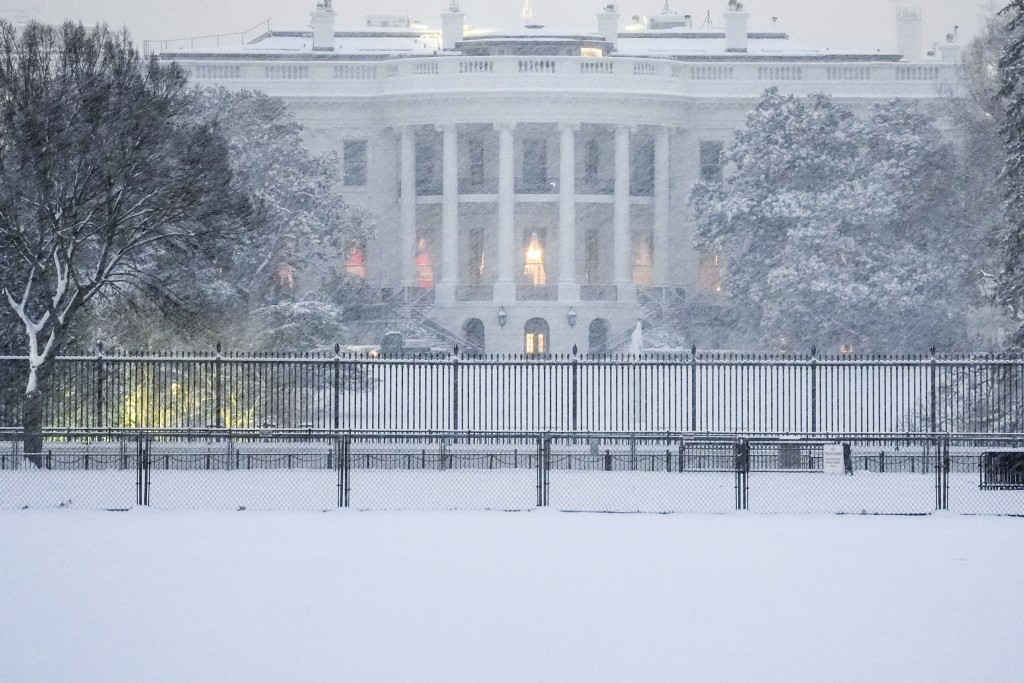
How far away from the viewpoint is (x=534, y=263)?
70438 millimetres

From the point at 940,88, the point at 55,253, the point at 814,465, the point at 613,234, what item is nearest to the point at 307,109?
the point at 613,234

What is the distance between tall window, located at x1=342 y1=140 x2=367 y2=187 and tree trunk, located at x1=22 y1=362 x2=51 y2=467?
1740 inches

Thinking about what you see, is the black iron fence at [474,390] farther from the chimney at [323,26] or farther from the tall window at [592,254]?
the chimney at [323,26]

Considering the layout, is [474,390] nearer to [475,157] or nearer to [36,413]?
[36,413]

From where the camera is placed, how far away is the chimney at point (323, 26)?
7425 cm

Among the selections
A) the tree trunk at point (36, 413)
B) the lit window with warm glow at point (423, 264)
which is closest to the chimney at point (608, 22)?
the lit window with warm glow at point (423, 264)

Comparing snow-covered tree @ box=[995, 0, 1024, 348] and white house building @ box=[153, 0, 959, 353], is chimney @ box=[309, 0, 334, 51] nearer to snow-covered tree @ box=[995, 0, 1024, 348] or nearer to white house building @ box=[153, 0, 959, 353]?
white house building @ box=[153, 0, 959, 353]

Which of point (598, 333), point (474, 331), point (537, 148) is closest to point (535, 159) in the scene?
point (537, 148)

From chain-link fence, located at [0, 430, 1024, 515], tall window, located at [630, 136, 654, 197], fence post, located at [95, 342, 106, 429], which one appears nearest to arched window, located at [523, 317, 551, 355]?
tall window, located at [630, 136, 654, 197]

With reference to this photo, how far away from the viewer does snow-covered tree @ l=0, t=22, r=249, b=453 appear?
2825 centimetres

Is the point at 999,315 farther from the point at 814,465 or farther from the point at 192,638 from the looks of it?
the point at 192,638

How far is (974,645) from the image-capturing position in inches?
539

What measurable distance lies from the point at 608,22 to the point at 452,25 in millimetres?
6753

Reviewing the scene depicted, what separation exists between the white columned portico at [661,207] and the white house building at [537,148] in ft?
0.25
